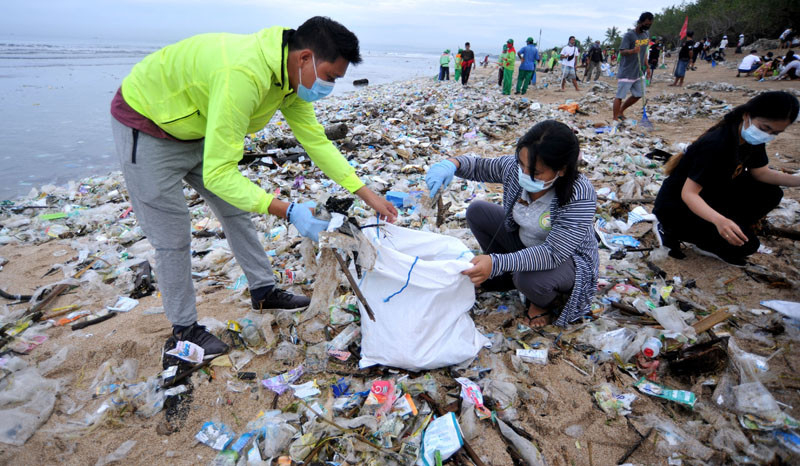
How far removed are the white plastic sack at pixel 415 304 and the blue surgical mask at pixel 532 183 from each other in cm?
50

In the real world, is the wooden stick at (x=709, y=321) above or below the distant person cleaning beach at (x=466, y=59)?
below

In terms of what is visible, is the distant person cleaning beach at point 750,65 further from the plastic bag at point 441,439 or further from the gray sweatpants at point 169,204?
the gray sweatpants at point 169,204

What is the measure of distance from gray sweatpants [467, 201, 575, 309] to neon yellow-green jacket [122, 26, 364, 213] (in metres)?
1.49

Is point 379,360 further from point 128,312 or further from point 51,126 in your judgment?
point 51,126

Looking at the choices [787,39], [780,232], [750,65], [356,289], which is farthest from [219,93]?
[787,39]

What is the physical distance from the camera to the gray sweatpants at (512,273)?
2.17m

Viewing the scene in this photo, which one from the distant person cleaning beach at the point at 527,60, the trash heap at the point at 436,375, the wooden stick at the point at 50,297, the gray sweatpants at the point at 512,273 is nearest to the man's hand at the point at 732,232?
the trash heap at the point at 436,375

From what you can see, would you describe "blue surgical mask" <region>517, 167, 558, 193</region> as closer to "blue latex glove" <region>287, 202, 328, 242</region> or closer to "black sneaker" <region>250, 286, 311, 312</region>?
"blue latex glove" <region>287, 202, 328, 242</region>

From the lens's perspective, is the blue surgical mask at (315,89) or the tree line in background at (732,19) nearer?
the blue surgical mask at (315,89)

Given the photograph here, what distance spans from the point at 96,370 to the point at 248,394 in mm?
909

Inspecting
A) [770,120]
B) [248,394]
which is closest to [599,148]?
[770,120]

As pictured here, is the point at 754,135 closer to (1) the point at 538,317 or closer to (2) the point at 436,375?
(1) the point at 538,317

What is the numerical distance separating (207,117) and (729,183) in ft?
11.1

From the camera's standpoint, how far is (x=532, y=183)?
6.66 feet
